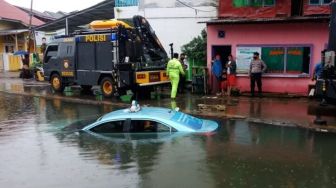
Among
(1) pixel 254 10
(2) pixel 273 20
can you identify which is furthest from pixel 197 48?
(2) pixel 273 20

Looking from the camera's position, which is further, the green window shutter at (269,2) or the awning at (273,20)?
the green window shutter at (269,2)

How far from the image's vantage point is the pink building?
1769 centimetres

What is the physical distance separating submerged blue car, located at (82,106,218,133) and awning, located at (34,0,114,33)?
61.1 feet

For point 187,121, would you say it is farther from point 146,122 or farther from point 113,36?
point 113,36

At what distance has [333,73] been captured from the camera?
12.0 meters

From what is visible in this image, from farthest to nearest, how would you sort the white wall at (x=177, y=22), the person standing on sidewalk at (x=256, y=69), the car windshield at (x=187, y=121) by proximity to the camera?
the white wall at (x=177, y=22), the person standing on sidewalk at (x=256, y=69), the car windshield at (x=187, y=121)

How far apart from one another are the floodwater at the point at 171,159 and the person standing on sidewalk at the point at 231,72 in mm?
5904

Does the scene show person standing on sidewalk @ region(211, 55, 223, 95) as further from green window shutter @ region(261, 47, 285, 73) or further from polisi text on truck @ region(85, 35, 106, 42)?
polisi text on truck @ region(85, 35, 106, 42)

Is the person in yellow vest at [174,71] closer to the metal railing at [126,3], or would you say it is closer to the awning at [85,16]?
the metal railing at [126,3]

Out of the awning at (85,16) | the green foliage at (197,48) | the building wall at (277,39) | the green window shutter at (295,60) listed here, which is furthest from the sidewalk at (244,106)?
the awning at (85,16)

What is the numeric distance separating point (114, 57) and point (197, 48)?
15.4ft

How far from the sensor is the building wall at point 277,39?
17.6 meters

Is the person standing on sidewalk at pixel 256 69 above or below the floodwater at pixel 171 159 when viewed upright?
above

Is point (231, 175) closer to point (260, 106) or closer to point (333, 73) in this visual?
point (333, 73)
